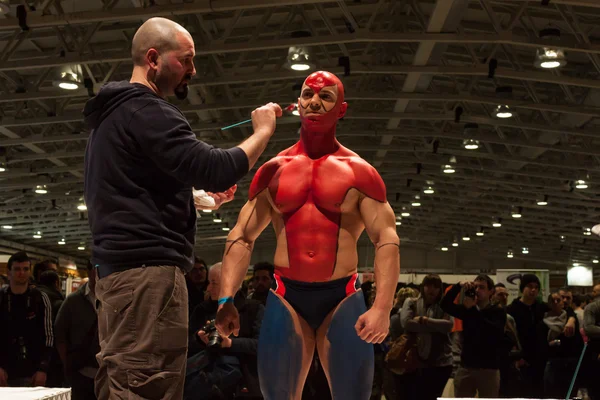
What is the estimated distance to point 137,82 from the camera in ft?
8.63

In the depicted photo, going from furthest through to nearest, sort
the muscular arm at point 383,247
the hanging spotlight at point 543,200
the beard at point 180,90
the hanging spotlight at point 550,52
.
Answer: the hanging spotlight at point 543,200
the hanging spotlight at point 550,52
the muscular arm at point 383,247
the beard at point 180,90

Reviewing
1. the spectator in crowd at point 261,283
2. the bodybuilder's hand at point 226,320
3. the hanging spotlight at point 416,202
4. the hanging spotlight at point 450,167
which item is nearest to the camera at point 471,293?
the spectator in crowd at point 261,283

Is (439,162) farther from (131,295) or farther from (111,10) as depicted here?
(131,295)

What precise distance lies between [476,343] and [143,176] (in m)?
5.25

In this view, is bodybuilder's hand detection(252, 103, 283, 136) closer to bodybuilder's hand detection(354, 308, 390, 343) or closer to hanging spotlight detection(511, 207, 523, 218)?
bodybuilder's hand detection(354, 308, 390, 343)

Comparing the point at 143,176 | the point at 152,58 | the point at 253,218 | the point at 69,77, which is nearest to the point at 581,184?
the point at 69,77

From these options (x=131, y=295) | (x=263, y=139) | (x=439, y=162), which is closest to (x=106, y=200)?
(x=131, y=295)

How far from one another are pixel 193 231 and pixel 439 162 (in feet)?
62.9

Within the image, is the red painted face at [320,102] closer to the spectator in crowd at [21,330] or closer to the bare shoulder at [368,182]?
the bare shoulder at [368,182]

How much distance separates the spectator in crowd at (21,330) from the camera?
19.4 feet

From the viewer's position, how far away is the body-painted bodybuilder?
3.49 metres

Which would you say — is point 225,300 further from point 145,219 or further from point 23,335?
point 23,335

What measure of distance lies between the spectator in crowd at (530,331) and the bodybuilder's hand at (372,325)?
5.29 metres

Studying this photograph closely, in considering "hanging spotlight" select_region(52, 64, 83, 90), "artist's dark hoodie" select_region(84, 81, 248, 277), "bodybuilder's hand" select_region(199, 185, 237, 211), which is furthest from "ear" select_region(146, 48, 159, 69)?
"hanging spotlight" select_region(52, 64, 83, 90)
